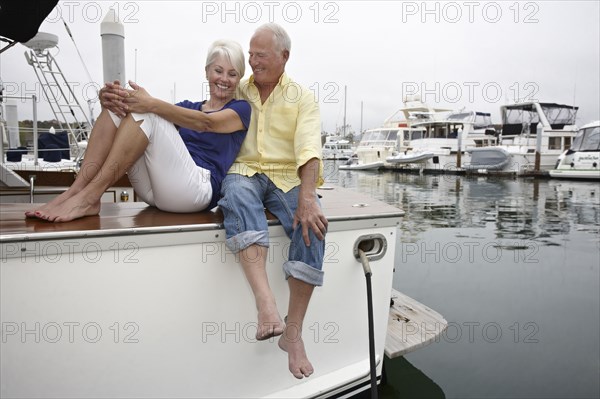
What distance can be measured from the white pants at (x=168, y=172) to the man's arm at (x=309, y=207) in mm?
463

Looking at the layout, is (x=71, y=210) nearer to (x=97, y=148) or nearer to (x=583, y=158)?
(x=97, y=148)

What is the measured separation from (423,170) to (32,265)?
1228 inches

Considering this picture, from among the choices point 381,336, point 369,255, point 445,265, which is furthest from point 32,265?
point 445,265

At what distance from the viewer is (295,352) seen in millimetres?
1977

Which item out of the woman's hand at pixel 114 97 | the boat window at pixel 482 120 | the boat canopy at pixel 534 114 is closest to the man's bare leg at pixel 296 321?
the woman's hand at pixel 114 97

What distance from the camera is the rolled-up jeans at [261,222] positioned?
187 cm

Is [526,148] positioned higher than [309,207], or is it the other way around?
[526,148]

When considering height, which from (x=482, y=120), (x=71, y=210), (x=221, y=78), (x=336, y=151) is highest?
(x=482, y=120)

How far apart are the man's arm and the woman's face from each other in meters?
0.58

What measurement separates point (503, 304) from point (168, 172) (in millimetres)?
4414

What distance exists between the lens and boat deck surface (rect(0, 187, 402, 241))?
1668 millimetres

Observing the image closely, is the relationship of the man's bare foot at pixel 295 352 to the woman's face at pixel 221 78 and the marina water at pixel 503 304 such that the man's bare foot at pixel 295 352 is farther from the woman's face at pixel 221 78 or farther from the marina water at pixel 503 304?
the marina water at pixel 503 304

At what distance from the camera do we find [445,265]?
6641 mm

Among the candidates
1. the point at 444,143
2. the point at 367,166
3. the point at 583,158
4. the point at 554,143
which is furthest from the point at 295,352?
the point at 444,143
